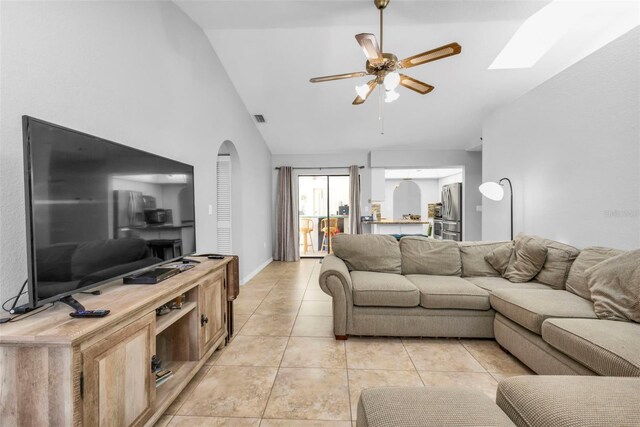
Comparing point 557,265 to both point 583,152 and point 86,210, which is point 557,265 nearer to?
point 583,152

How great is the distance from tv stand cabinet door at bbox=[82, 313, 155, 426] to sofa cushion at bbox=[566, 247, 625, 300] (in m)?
3.05

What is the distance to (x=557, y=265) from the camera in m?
2.56

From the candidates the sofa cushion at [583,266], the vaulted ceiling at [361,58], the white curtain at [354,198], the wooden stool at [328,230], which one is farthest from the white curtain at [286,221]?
the sofa cushion at [583,266]

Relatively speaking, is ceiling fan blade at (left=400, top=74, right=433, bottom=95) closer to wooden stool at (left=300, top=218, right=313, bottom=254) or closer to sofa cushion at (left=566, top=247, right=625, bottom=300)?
sofa cushion at (left=566, top=247, right=625, bottom=300)

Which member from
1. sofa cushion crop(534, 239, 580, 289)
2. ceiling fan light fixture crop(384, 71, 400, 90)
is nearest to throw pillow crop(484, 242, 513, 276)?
sofa cushion crop(534, 239, 580, 289)

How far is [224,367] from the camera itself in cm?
210

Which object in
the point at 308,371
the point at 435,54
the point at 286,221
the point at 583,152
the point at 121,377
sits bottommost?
the point at 308,371

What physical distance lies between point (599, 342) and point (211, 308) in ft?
8.03

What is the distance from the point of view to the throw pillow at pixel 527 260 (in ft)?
8.83

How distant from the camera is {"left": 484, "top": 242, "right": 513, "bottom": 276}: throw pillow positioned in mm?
2967

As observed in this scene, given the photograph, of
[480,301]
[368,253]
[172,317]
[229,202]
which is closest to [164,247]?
[172,317]

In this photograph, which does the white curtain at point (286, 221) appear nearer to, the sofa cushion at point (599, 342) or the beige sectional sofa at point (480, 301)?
the beige sectional sofa at point (480, 301)

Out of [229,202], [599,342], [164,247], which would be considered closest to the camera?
[599,342]

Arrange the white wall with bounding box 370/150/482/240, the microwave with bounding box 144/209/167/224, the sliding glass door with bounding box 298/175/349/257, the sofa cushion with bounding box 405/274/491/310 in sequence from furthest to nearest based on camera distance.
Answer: the sliding glass door with bounding box 298/175/349/257 < the white wall with bounding box 370/150/482/240 < the sofa cushion with bounding box 405/274/491/310 < the microwave with bounding box 144/209/167/224
